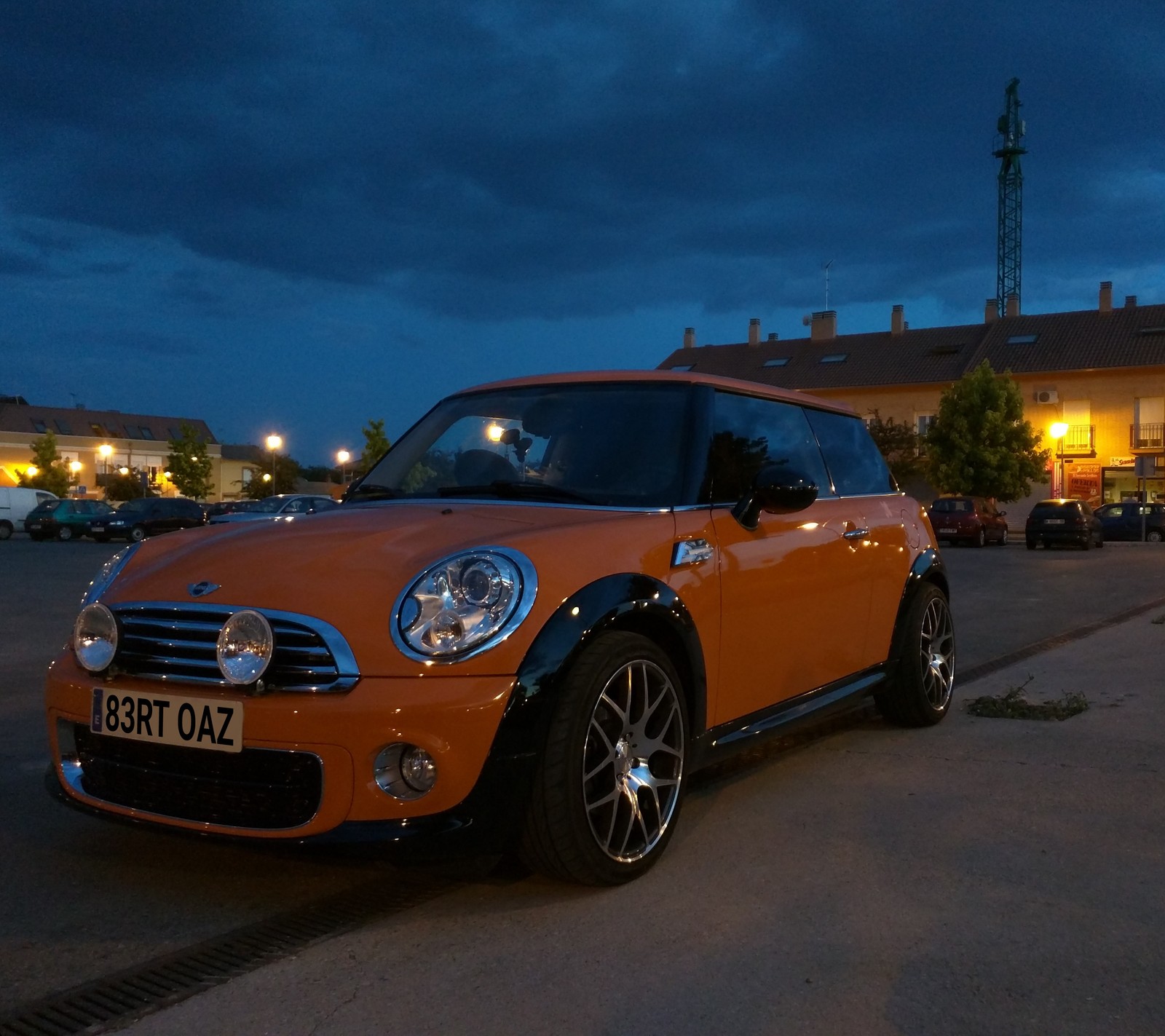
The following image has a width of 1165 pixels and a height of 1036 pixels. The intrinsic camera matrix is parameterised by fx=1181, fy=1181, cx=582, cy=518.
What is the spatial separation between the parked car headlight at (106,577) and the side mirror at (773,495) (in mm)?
2055

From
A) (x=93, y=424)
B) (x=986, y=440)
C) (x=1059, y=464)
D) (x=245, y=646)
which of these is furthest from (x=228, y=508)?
(x=93, y=424)

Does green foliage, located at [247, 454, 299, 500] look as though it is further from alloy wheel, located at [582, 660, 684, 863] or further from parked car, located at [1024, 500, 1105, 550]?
alloy wheel, located at [582, 660, 684, 863]

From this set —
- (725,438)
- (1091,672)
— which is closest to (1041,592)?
(1091,672)

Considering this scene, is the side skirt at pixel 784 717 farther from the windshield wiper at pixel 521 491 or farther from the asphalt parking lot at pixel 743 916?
the windshield wiper at pixel 521 491

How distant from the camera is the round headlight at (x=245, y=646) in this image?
3121mm

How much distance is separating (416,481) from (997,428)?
4772cm

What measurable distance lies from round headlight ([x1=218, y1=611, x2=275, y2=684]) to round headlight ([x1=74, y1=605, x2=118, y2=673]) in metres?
0.43

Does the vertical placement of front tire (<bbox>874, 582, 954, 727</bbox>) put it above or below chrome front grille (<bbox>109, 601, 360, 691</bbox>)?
below

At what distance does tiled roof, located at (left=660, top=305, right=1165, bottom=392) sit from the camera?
52.7 metres

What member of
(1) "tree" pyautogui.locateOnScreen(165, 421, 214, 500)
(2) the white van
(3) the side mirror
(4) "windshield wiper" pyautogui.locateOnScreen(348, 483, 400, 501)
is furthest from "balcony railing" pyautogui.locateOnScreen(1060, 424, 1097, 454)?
(1) "tree" pyautogui.locateOnScreen(165, 421, 214, 500)

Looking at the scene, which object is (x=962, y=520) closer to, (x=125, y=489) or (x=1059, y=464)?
(x=1059, y=464)

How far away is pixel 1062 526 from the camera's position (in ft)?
99.4

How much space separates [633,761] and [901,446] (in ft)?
175

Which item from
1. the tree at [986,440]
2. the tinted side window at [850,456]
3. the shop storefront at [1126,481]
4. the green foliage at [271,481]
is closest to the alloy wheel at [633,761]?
the tinted side window at [850,456]
